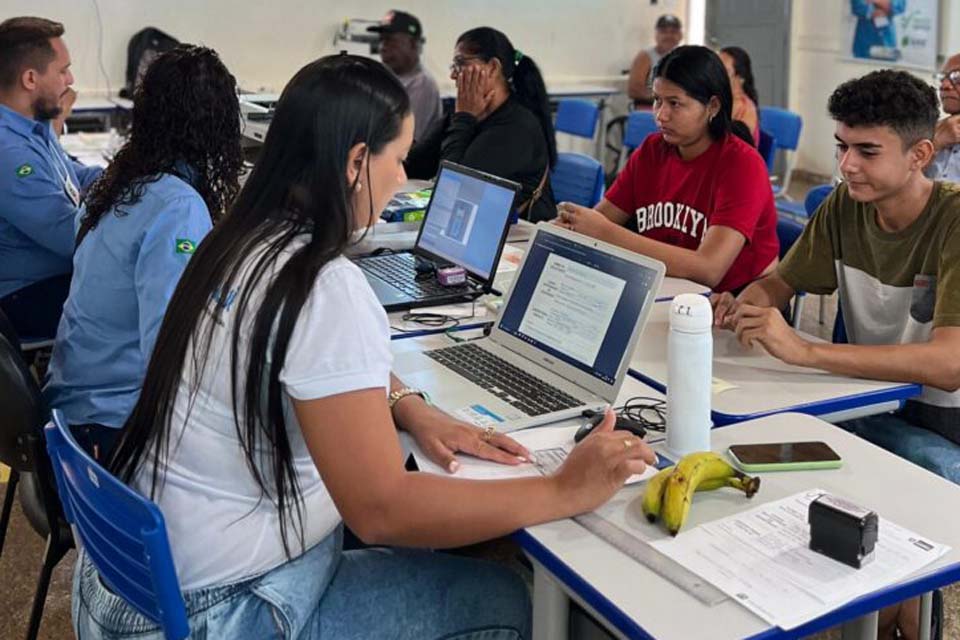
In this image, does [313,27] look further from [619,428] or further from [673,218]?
[619,428]

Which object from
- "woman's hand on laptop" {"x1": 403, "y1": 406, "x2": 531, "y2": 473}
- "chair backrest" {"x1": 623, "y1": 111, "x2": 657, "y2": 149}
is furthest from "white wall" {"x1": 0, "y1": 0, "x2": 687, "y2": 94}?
"woman's hand on laptop" {"x1": 403, "y1": 406, "x2": 531, "y2": 473}

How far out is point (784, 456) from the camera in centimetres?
158

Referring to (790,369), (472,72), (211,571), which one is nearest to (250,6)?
(472,72)

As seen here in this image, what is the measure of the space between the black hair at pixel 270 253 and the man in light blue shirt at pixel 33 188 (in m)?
1.64

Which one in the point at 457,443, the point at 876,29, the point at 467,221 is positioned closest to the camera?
the point at 457,443

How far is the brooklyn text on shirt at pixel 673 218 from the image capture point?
9.17 ft

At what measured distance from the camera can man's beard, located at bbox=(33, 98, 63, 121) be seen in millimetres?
3025

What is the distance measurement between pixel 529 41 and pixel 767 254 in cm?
522

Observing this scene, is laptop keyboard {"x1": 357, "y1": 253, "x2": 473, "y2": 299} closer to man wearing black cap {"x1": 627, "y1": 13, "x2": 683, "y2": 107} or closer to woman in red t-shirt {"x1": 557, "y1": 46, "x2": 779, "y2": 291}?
woman in red t-shirt {"x1": 557, "y1": 46, "x2": 779, "y2": 291}

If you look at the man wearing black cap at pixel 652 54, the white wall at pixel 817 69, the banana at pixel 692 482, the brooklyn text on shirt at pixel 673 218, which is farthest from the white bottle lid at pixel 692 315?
the man wearing black cap at pixel 652 54

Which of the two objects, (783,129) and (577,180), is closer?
(577,180)

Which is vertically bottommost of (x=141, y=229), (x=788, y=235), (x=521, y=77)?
(x=788, y=235)

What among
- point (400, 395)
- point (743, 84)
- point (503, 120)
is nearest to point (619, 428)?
point (400, 395)

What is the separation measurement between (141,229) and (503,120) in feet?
Answer: 5.70
